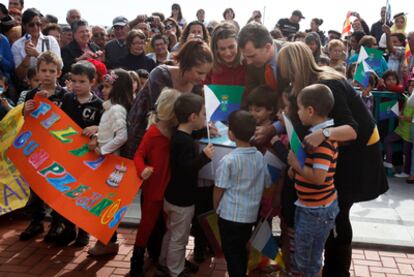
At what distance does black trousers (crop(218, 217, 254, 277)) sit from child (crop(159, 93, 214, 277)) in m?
0.38

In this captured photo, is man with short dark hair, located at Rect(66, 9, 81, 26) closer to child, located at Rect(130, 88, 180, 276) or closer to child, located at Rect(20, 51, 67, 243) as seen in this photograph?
child, located at Rect(20, 51, 67, 243)

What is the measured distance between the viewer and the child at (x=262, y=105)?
11.2 ft

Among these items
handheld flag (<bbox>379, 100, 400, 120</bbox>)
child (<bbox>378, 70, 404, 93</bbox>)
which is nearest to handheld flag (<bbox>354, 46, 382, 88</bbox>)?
child (<bbox>378, 70, 404, 93</bbox>)

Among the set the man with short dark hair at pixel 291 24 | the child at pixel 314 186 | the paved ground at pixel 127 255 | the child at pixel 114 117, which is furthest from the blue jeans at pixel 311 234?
the man with short dark hair at pixel 291 24

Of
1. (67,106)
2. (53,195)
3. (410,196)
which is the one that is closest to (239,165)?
(53,195)

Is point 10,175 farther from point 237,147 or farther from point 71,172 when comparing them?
point 237,147

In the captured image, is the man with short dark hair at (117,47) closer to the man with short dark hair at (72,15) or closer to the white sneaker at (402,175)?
the man with short dark hair at (72,15)

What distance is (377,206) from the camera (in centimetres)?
569

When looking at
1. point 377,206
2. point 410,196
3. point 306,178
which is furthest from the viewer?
point 410,196

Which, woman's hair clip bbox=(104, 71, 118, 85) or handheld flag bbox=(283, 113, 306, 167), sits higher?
woman's hair clip bbox=(104, 71, 118, 85)

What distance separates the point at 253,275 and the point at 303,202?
1.17 m

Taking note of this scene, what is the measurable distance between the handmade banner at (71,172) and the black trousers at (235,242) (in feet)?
2.62

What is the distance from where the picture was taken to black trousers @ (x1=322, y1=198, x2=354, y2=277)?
330 centimetres

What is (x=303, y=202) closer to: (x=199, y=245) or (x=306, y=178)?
(x=306, y=178)
